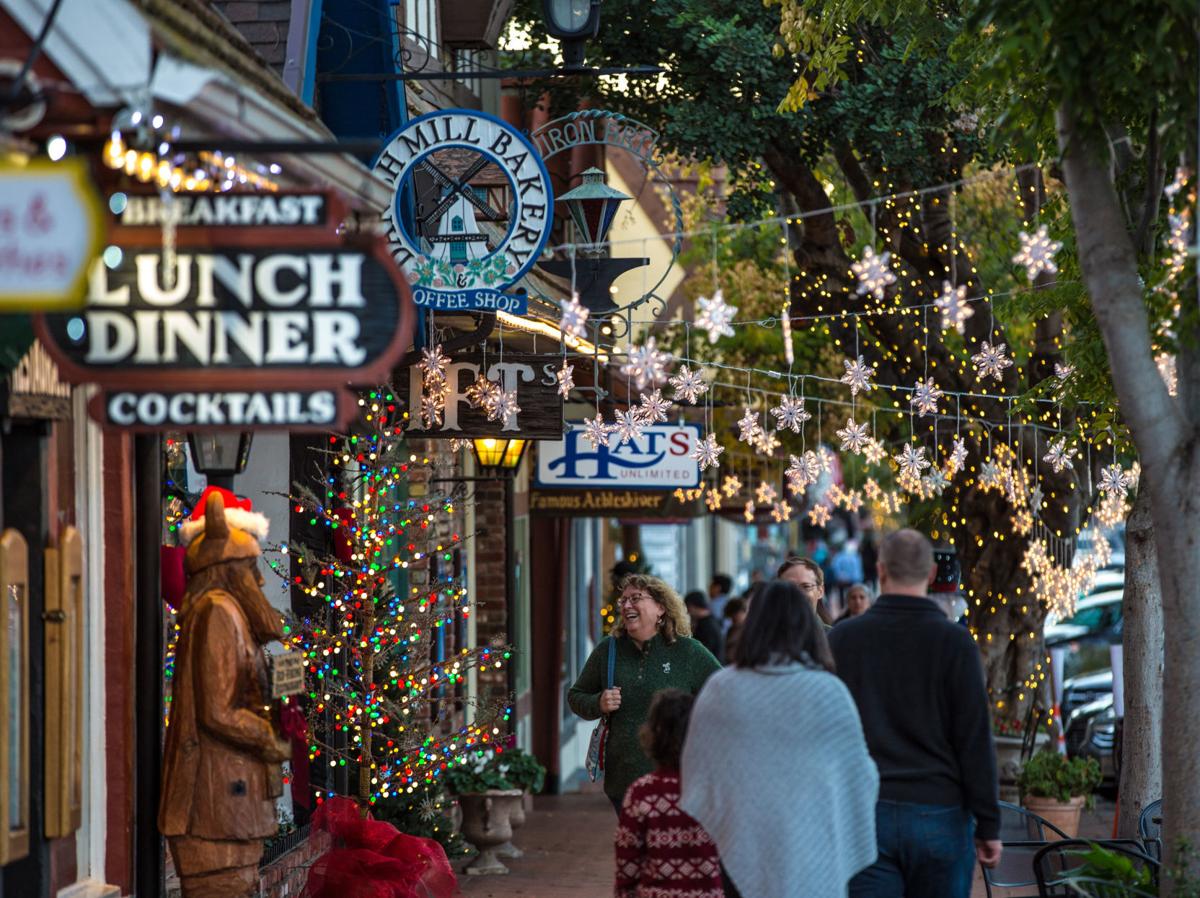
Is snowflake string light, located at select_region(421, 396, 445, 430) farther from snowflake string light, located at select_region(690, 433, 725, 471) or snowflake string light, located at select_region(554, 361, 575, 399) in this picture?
snowflake string light, located at select_region(690, 433, 725, 471)

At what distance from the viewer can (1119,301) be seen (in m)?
6.44

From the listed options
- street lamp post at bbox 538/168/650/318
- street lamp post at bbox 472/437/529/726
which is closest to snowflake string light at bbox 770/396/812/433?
street lamp post at bbox 538/168/650/318

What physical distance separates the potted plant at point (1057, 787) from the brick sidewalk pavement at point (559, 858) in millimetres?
2982

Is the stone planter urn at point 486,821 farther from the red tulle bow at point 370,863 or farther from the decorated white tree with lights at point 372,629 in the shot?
the red tulle bow at point 370,863

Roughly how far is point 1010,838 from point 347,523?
11.7 ft

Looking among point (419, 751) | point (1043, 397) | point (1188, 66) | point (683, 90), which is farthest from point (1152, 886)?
point (683, 90)

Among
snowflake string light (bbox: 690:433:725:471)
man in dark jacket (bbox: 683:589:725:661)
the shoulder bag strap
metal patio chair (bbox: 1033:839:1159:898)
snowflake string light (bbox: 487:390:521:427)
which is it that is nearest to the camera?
metal patio chair (bbox: 1033:839:1159:898)

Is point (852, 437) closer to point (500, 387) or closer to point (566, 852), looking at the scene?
point (500, 387)

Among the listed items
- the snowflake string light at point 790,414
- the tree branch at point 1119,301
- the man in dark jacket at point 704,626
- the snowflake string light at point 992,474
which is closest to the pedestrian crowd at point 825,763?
the tree branch at point 1119,301

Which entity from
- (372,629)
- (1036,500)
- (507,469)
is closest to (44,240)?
(372,629)

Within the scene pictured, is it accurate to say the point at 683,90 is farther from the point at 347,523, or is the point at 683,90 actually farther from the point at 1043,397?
the point at 347,523

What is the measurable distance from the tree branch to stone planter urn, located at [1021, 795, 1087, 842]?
7.65 metres

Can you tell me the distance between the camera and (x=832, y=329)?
650 inches

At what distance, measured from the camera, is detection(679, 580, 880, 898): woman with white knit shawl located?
233 inches
